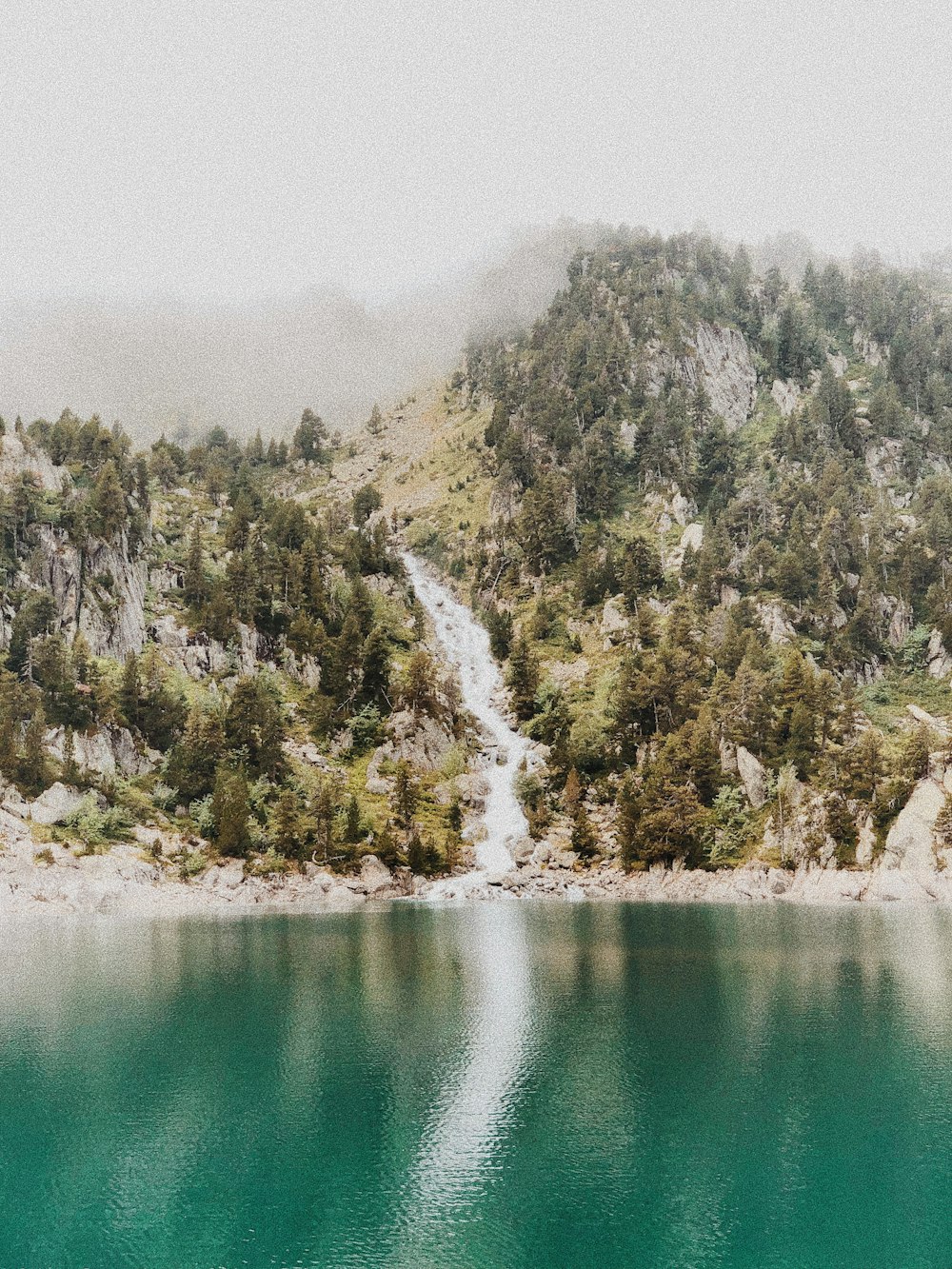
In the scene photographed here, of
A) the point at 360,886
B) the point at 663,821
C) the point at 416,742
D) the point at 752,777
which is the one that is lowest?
the point at 360,886

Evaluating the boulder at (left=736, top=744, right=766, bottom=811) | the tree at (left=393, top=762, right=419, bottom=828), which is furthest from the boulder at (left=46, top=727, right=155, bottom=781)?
the boulder at (left=736, top=744, right=766, bottom=811)

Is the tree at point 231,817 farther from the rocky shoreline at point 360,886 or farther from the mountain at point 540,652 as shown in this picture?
the rocky shoreline at point 360,886

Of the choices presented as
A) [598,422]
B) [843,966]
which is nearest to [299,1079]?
[843,966]

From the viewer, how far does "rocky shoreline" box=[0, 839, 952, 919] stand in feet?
288

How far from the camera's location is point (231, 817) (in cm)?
9712

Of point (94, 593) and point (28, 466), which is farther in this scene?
point (28, 466)

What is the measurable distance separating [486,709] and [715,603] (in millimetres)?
37944

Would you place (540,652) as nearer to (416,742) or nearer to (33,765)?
(416,742)

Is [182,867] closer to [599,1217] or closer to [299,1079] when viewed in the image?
[299,1079]

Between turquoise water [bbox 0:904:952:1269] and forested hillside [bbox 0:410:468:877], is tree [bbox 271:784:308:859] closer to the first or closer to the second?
forested hillside [bbox 0:410:468:877]

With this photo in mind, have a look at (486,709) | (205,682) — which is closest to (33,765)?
(205,682)

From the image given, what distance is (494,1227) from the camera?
2327 centimetres

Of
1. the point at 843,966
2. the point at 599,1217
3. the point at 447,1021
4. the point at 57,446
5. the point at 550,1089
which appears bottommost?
the point at 843,966

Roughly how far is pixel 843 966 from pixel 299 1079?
109 feet
